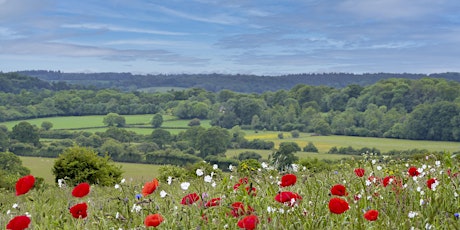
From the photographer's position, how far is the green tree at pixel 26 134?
102750 mm

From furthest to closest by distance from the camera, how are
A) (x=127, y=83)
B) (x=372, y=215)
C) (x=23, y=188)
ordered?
(x=127, y=83) < (x=23, y=188) < (x=372, y=215)

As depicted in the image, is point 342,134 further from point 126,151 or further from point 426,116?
point 126,151

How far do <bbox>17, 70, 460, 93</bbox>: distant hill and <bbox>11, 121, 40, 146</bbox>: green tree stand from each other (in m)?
60.5

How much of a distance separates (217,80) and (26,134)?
82.3 m

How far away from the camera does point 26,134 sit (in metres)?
107

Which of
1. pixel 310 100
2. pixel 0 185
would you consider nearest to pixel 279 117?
pixel 310 100

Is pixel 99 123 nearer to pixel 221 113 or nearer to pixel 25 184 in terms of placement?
pixel 221 113

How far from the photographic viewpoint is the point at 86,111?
149625 millimetres

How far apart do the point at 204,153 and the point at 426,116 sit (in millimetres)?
50101

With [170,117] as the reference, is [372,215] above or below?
above

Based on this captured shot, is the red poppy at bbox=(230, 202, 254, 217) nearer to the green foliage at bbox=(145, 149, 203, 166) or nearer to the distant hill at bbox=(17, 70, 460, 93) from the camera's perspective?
the green foliage at bbox=(145, 149, 203, 166)

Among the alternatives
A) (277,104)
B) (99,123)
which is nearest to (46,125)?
(99,123)

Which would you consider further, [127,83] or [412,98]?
[127,83]

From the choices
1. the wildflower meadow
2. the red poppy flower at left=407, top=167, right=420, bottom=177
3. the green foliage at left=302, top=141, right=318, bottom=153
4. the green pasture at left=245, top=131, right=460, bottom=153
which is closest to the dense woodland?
the green foliage at left=302, top=141, right=318, bottom=153
